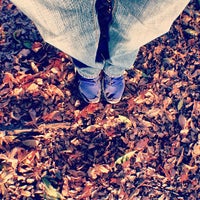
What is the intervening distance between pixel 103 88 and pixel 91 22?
0.88 m

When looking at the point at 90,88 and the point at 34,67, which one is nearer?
the point at 90,88

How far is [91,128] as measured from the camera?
237 centimetres

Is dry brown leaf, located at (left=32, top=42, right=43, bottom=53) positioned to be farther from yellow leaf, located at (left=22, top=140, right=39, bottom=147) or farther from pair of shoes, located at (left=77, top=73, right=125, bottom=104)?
yellow leaf, located at (left=22, top=140, right=39, bottom=147)

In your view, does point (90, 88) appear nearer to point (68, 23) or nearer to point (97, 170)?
point (97, 170)

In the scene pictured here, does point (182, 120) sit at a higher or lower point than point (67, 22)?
lower

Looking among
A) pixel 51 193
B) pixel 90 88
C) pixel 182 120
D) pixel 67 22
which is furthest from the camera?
pixel 182 120

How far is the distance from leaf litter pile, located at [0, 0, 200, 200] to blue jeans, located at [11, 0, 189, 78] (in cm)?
64

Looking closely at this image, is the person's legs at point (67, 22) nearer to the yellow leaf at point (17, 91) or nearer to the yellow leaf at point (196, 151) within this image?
the yellow leaf at point (17, 91)

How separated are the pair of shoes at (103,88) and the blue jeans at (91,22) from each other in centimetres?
42

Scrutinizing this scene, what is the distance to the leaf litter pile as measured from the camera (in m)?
2.23

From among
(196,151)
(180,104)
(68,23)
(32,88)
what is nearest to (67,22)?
(68,23)

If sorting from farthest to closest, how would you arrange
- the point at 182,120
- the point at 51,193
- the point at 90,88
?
the point at 182,120
the point at 90,88
the point at 51,193

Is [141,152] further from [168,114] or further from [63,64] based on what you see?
[63,64]

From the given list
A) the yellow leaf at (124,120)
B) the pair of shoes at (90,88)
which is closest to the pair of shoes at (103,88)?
the pair of shoes at (90,88)
